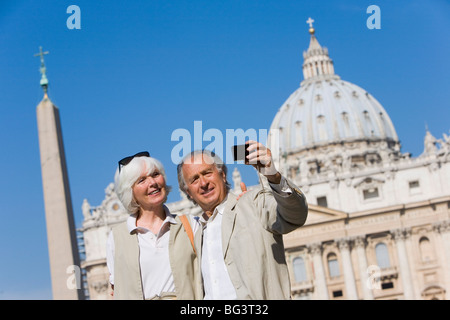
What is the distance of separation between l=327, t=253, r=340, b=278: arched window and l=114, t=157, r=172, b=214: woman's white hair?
170ft

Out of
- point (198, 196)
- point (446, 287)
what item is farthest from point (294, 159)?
point (198, 196)

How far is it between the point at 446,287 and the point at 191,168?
49.7m

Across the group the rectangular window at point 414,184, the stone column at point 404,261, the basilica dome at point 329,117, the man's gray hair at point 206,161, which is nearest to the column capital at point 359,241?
the stone column at point 404,261

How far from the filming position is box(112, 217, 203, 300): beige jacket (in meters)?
5.42

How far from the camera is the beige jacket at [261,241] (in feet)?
16.6

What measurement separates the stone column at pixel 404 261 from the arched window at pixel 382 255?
109 centimetres

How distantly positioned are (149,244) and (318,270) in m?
51.4

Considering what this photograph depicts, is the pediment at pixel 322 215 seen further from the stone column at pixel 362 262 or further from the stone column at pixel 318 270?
the stone column at pixel 362 262

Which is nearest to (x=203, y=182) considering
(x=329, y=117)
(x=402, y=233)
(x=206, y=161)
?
(x=206, y=161)

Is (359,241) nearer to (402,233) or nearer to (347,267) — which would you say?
(347,267)

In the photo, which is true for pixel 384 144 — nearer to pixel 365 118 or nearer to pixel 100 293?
pixel 365 118

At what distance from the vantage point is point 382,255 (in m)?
56.3

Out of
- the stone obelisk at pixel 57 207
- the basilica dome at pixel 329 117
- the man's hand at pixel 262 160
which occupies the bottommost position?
the man's hand at pixel 262 160
